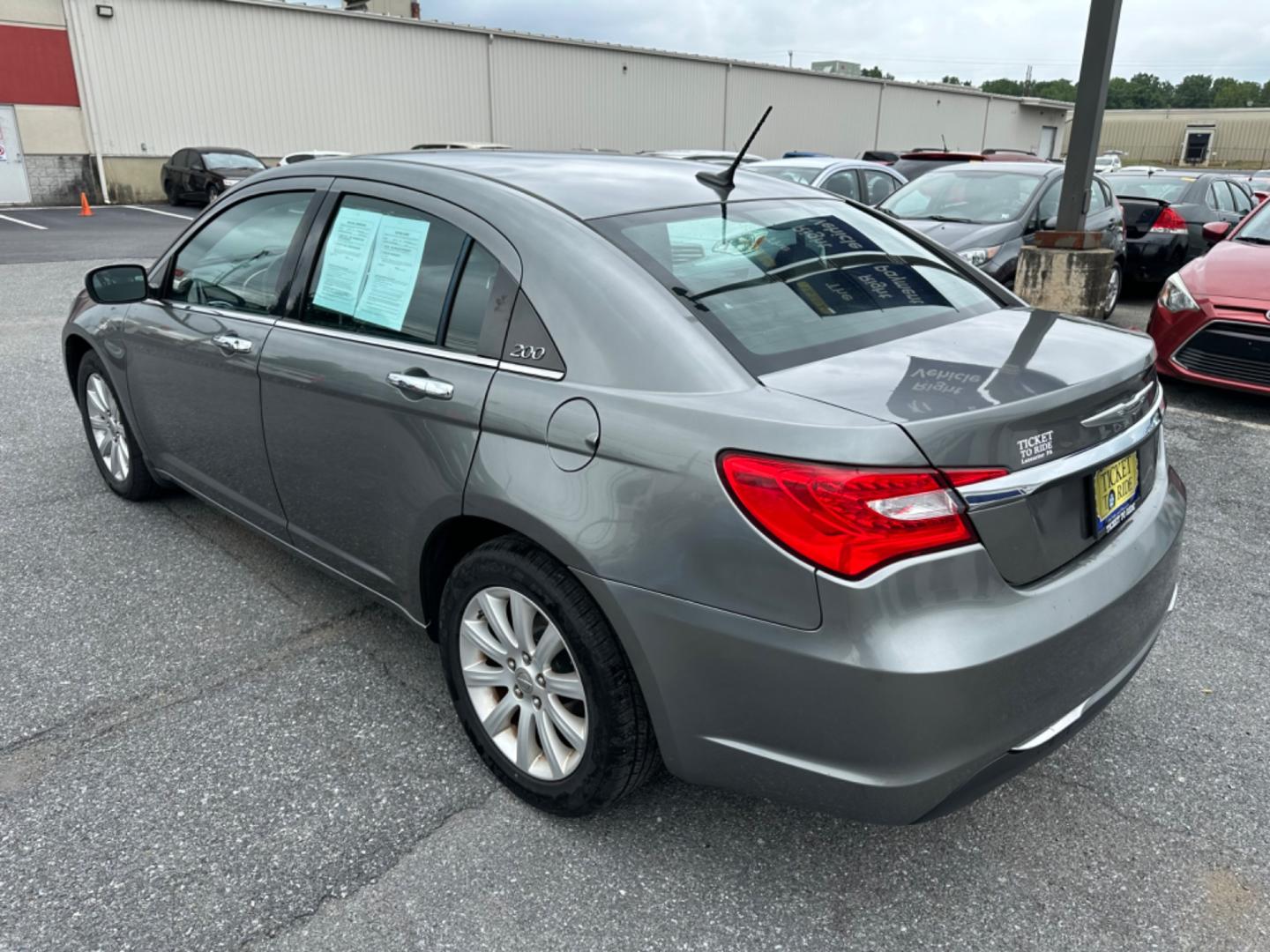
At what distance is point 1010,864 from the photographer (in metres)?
2.32

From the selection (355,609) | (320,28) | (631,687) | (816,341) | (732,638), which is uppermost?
(320,28)

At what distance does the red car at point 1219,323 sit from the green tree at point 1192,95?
11838 centimetres

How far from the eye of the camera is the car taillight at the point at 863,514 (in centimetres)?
181

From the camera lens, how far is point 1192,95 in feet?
344

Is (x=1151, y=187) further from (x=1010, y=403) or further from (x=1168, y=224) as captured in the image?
(x=1010, y=403)

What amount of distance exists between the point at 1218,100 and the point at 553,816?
415 ft

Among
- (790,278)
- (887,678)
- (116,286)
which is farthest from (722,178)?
(116,286)

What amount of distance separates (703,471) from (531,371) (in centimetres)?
59

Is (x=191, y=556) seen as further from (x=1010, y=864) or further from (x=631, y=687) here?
(x=1010, y=864)

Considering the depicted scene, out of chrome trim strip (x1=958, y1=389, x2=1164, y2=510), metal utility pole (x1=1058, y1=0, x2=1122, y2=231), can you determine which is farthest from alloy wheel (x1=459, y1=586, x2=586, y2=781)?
metal utility pole (x1=1058, y1=0, x2=1122, y2=231)

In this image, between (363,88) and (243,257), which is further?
(363,88)

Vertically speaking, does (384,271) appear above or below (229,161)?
above

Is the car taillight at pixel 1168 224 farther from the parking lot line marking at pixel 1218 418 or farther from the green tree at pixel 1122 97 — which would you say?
the green tree at pixel 1122 97

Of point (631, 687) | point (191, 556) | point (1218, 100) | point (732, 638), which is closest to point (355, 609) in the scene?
point (191, 556)
